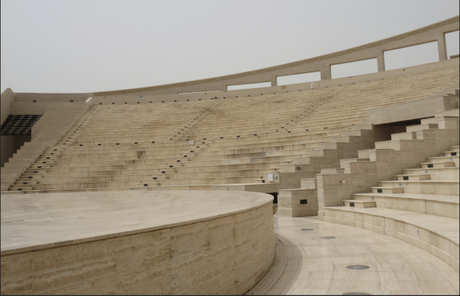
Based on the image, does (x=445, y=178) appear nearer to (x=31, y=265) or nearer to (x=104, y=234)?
(x=104, y=234)

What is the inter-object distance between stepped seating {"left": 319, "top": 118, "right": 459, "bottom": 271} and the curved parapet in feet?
51.8

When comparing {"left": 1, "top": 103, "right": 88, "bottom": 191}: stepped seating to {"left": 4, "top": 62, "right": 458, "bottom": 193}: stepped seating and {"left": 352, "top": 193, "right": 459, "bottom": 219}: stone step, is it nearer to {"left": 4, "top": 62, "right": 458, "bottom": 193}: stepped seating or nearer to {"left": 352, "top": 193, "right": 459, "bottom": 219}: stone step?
{"left": 4, "top": 62, "right": 458, "bottom": 193}: stepped seating

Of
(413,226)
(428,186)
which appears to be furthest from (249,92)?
(413,226)

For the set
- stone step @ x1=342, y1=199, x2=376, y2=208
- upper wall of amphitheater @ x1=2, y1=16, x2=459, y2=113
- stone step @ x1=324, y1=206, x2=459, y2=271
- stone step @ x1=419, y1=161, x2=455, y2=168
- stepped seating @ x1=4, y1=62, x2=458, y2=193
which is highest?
upper wall of amphitheater @ x1=2, y1=16, x2=459, y2=113

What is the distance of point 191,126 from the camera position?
18.9 metres

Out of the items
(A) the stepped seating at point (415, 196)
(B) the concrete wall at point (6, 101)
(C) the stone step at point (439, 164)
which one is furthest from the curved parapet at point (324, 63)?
(C) the stone step at point (439, 164)

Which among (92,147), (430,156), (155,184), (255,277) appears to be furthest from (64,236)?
(92,147)

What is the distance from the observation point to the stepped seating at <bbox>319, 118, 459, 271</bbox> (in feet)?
16.1

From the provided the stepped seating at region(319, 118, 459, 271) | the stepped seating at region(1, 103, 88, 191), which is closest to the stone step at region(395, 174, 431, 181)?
the stepped seating at region(319, 118, 459, 271)

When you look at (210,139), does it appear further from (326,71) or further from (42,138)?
(326,71)

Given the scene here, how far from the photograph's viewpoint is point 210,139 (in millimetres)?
16359

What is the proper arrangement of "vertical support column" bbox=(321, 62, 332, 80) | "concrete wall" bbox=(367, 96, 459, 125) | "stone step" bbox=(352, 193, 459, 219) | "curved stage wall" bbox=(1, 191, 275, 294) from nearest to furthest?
"curved stage wall" bbox=(1, 191, 275, 294) < "stone step" bbox=(352, 193, 459, 219) < "concrete wall" bbox=(367, 96, 459, 125) < "vertical support column" bbox=(321, 62, 332, 80)

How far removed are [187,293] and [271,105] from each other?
18.5 meters

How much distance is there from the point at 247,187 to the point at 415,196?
452cm
